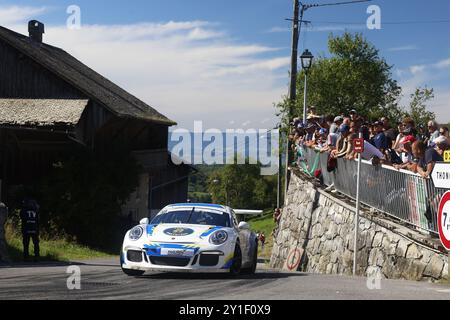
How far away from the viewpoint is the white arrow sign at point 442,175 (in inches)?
394

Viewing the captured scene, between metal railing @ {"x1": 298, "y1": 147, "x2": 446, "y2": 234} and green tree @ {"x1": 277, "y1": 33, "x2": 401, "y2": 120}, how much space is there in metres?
27.9

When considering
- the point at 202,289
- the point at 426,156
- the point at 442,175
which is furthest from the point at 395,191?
the point at 202,289

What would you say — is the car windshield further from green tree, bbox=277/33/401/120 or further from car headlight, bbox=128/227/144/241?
green tree, bbox=277/33/401/120

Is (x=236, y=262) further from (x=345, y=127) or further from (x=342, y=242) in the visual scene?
(x=345, y=127)

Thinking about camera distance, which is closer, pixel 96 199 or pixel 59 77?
pixel 96 199

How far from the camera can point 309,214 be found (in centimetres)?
2164

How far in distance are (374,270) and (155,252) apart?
216 inches

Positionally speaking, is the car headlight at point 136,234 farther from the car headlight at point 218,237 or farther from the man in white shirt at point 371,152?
the man in white shirt at point 371,152

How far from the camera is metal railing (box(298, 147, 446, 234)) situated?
12.3 meters

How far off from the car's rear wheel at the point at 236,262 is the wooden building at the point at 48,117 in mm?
16464

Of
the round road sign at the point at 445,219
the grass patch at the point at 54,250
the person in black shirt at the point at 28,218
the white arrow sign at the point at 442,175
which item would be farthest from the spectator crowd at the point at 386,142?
the grass patch at the point at 54,250
